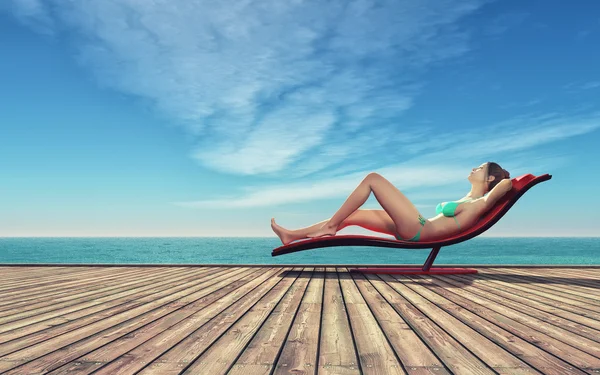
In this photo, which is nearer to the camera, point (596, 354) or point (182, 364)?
point (182, 364)

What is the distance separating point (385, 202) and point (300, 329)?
3.54m

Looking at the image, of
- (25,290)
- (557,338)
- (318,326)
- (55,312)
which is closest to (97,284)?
(25,290)

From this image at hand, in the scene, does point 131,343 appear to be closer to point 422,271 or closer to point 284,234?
point 284,234

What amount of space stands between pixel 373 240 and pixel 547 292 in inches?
86.9

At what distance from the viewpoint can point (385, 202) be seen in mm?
5723

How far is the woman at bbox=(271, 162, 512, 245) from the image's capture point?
570 cm

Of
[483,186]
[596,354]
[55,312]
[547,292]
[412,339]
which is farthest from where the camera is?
[483,186]

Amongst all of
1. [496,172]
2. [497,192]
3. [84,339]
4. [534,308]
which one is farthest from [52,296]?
[496,172]

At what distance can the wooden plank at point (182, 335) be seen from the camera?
1.86m

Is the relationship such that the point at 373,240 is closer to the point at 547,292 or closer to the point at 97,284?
the point at 547,292

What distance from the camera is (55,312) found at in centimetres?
310

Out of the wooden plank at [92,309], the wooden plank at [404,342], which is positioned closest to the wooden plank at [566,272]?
the wooden plank at [404,342]

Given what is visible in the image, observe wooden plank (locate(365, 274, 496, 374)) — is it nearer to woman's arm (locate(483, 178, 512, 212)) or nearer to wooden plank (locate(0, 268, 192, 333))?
woman's arm (locate(483, 178, 512, 212))

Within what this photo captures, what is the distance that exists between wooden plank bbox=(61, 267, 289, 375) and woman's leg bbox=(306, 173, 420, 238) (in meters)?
2.35
